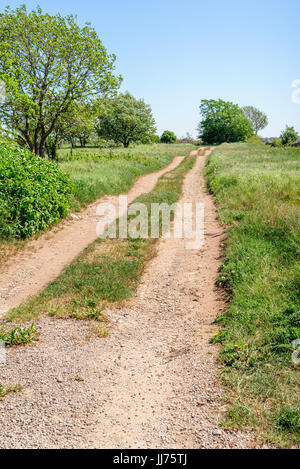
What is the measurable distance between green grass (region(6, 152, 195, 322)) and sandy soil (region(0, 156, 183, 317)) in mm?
461

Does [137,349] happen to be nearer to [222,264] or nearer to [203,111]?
[222,264]

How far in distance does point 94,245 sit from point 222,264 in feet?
13.6

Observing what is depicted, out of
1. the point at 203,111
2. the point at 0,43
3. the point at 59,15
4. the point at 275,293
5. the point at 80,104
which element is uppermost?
the point at 203,111

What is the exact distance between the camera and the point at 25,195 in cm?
1044

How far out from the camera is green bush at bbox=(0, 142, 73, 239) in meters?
10.0

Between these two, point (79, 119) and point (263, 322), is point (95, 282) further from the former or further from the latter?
point (79, 119)

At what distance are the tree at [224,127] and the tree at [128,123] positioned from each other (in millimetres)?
25342

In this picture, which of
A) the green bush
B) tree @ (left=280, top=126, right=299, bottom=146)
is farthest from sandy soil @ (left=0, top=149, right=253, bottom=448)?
tree @ (left=280, top=126, right=299, bottom=146)

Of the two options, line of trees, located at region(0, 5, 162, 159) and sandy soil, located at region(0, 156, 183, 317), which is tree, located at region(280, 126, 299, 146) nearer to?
line of trees, located at region(0, 5, 162, 159)

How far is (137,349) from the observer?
17.4 feet

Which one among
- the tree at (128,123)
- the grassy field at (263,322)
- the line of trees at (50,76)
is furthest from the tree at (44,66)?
the tree at (128,123)

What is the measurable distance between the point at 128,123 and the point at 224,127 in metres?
36.6

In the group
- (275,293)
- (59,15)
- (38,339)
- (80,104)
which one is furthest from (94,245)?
(59,15)

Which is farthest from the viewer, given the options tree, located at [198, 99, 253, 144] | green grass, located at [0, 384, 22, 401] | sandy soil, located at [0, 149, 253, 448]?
tree, located at [198, 99, 253, 144]
